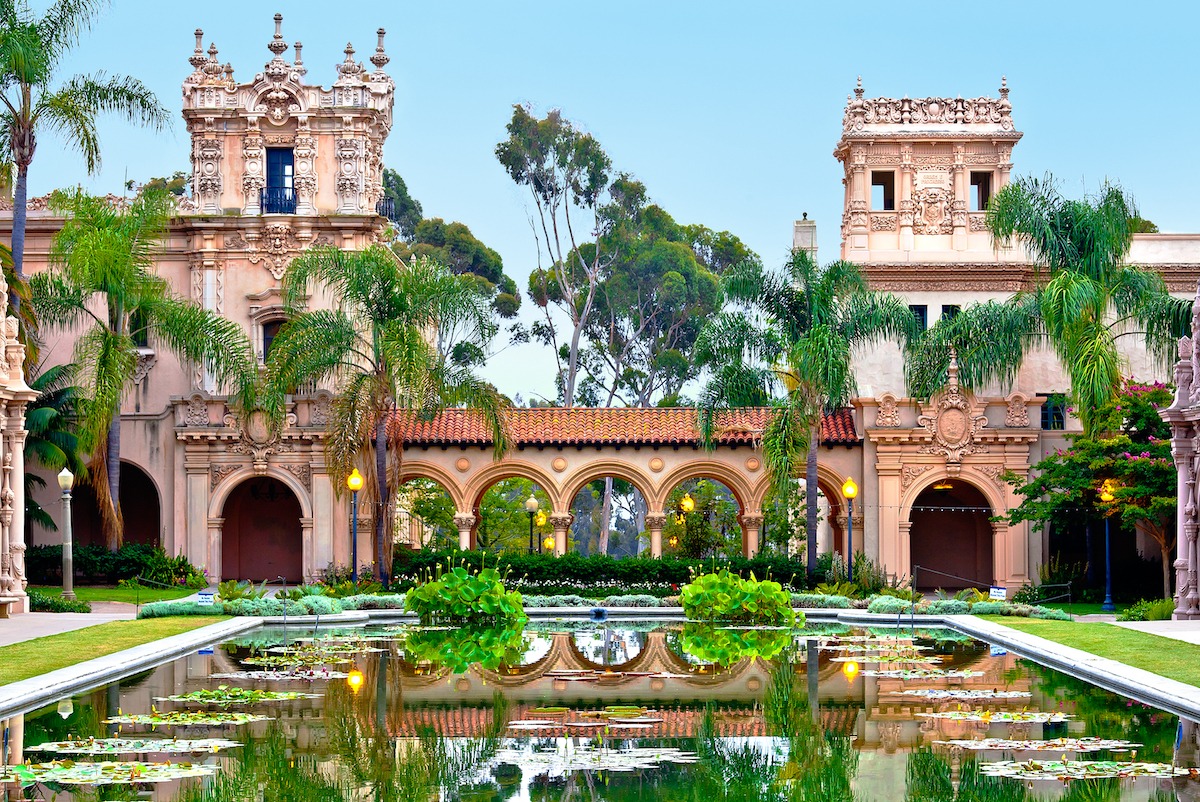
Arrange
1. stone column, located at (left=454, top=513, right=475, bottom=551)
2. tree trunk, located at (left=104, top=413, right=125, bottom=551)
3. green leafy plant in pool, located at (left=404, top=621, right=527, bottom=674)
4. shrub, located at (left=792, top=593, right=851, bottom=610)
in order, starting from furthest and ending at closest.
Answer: stone column, located at (left=454, top=513, right=475, bottom=551) → tree trunk, located at (left=104, top=413, right=125, bottom=551) → shrub, located at (left=792, top=593, right=851, bottom=610) → green leafy plant in pool, located at (left=404, top=621, right=527, bottom=674)

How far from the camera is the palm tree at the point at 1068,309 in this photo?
110ft

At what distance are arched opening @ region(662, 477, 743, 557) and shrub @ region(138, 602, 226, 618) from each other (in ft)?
54.6

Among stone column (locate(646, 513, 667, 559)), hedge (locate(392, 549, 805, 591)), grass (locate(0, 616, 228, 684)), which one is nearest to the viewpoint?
grass (locate(0, 616, 228, 684))

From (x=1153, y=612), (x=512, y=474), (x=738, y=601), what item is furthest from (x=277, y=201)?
(x=1153, y=612)

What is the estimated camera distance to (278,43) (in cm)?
4231

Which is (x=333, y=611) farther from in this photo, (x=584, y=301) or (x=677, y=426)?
(x=584, y=301)

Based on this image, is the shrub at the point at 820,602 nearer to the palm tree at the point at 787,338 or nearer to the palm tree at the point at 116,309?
the palm tree at the point at 787,338

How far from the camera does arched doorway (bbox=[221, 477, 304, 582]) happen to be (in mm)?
43344

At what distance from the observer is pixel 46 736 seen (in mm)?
13531

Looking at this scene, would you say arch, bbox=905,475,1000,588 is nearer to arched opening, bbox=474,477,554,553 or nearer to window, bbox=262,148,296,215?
arched opening, bbox=474,477,554,553

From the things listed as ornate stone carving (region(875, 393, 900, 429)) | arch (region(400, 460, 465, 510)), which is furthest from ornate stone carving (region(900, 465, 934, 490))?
arch (region(400, 460, 465, 510))

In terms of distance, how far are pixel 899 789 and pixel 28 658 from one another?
1208cm

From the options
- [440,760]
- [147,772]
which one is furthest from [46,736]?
[440,760]

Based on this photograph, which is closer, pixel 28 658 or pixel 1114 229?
pixel 28 658
